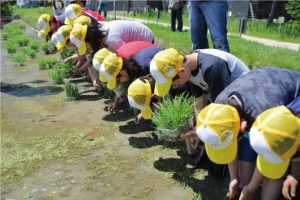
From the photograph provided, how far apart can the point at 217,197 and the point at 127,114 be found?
205 cm

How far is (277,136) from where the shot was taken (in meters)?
1.80

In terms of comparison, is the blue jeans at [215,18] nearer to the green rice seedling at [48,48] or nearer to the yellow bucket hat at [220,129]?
the yellow bucket hat at [220,129]

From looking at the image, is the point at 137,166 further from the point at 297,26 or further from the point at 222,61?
the point at 297,26

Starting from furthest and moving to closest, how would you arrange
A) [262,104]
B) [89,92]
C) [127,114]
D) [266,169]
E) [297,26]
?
[297,26] < [89,92] < [127,114] < [262,104] < [266,169]

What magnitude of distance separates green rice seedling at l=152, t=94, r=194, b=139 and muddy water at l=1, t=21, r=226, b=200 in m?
0.35

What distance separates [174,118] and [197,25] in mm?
1381

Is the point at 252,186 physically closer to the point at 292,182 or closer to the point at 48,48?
the point at 292,182

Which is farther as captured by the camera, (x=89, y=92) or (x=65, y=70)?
(x=65, y=70)

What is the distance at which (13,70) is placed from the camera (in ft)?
25.3

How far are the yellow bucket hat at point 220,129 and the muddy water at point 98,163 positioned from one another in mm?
731

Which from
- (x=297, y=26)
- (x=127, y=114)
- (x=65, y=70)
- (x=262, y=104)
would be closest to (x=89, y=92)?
(x=65, y=70)

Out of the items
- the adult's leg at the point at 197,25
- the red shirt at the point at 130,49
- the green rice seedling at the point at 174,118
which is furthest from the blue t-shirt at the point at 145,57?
the green rice seedling at the point at 174,118

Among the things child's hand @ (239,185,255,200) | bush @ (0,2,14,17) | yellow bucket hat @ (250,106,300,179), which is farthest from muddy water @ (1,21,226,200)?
bush @ (0,2,14,17)

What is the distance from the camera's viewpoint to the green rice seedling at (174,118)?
3.01 m
